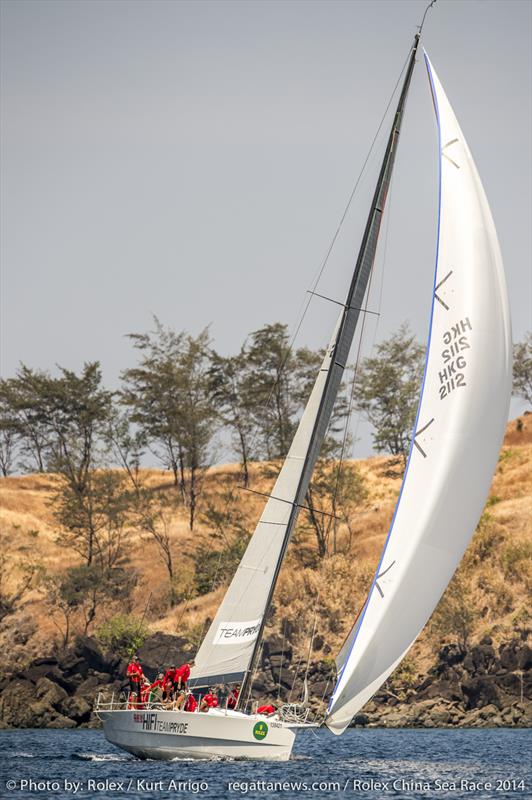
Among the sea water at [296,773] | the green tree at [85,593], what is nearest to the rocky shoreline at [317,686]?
the green tree at [85,593]

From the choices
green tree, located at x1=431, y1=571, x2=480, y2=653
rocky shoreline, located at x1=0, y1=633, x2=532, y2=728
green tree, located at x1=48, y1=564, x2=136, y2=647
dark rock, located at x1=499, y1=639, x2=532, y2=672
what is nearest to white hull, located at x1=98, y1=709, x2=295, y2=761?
rocky shoreline, located at x1=0, y1=633, x2=532, y2=728

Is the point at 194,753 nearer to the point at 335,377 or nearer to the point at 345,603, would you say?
the point at 335,377

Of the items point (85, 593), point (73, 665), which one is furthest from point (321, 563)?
point (73, 665)

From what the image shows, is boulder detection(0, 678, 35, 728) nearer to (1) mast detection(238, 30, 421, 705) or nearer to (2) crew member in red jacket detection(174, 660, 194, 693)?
(2) crew member in red jacket detection(174, 660, 194, 693)

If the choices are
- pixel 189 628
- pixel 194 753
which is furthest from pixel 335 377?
pixel 189 628

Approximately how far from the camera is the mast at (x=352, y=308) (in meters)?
27.0

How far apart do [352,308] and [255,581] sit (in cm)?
711

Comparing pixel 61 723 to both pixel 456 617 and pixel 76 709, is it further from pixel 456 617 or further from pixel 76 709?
pixel 456 617

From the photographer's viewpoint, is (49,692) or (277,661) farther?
(277,661)

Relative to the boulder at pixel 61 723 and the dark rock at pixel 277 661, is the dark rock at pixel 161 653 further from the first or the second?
the boulder at pixel 61 723

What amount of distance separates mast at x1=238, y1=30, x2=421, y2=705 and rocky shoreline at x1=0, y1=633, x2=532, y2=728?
20.8 meters

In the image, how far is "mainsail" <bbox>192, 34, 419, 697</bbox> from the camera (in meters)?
27.0

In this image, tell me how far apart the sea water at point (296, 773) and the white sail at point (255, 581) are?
92.1 inches

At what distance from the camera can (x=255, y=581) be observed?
2738cm
